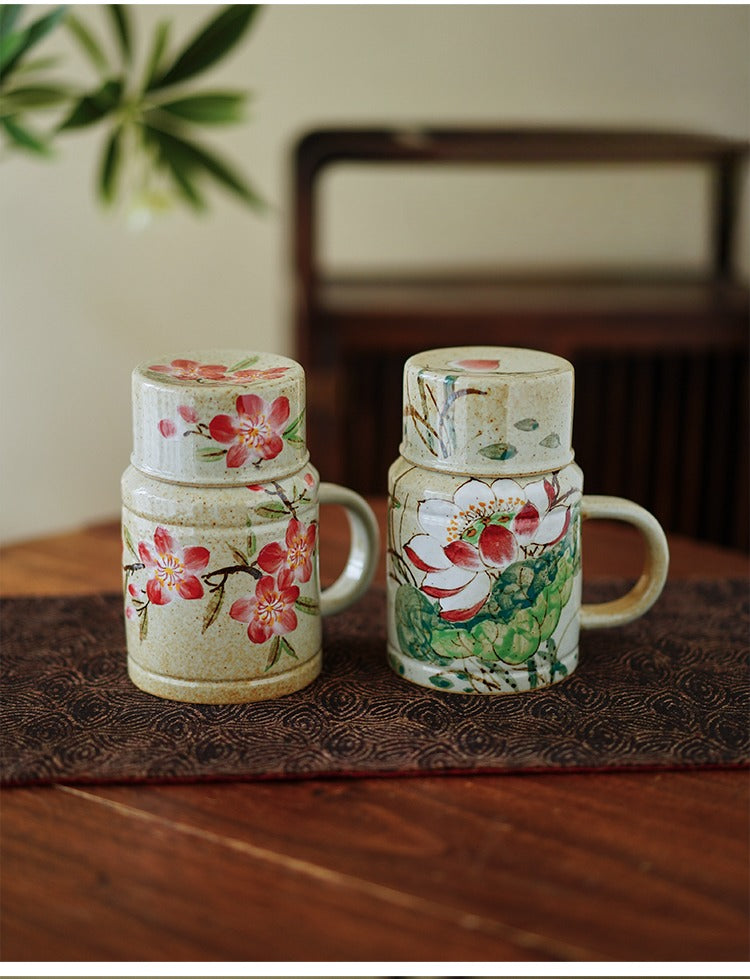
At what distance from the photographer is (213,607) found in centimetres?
84

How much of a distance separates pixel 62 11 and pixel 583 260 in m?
1.48

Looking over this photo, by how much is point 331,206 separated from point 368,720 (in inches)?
69.6

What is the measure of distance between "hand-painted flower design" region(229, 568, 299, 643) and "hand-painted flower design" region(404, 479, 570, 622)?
0.34 ft

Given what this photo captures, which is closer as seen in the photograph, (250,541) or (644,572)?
(250,541)

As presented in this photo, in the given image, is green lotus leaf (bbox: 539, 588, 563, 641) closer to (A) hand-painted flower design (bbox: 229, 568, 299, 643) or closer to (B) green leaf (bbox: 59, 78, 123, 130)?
(A) hand-painted flower design (bbox: 229, 568, 299, 643)

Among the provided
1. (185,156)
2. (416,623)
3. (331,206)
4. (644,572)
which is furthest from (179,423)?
(331,206)

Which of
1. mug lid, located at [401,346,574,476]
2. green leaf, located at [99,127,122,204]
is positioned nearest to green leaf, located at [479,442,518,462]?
mug lid, located at [401,346,574,476]

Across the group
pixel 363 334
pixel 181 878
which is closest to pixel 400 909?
pixel 181 878

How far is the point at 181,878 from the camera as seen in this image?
2.21 ft

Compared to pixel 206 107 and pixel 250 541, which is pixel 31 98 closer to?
pixel 206 107

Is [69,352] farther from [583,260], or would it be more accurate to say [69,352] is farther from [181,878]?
[181,878]

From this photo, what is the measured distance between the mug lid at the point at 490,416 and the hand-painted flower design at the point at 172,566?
0.18m

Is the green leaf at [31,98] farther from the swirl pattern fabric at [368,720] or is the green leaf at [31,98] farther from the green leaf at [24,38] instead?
the swirl pattern fabric at [368,720]

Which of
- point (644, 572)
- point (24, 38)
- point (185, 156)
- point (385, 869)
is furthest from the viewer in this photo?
point (185, 156)
